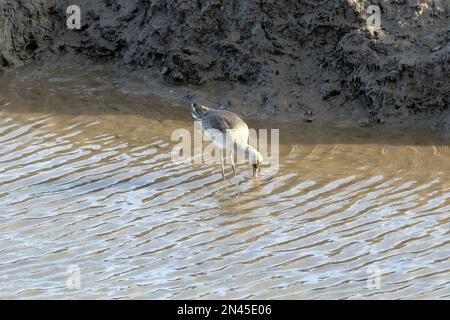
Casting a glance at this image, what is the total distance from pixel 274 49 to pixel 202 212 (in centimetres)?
315

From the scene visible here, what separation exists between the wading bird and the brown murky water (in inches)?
7.0

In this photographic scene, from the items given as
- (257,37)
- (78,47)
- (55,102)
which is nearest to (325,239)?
(257,37)

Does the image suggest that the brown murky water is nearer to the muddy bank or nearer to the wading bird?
the wading bird

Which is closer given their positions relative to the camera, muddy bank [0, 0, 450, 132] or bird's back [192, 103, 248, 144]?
bird's back [192, 103, 248, 144]

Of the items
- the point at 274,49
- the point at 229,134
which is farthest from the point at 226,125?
the point at 274,49

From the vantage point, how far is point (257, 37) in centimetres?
1033

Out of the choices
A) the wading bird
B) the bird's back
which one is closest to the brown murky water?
the wading bird

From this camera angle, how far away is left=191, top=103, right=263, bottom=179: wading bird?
851 centimetres

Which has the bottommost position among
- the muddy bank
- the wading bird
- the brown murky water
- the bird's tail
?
the brown murky water

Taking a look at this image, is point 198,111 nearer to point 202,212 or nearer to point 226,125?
point 226,125

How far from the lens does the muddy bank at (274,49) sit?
9523 mm

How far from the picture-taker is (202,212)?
303 inches

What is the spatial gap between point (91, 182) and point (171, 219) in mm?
1135
